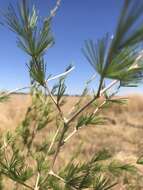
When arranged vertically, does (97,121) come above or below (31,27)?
below

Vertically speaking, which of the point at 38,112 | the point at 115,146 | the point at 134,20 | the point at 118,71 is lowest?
the point at 115,146

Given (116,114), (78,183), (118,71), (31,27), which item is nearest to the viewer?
(118,71)

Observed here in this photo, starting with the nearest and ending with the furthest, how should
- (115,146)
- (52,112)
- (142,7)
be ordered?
1. (142,7)
2. (52,112)
3. (115,146)

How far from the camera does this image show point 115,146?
30.5 feet

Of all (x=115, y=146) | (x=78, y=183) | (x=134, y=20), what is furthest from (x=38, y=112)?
(x=115, y=146)

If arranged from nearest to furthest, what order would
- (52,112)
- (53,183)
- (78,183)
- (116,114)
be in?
(78,183) → (53,183) → (52,112) → (116,114)

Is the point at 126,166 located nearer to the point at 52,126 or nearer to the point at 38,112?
the point at 38,112

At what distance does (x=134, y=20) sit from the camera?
1120mm

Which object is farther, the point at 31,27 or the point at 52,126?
the point at 52,126

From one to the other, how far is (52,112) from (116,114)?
9.56 meters

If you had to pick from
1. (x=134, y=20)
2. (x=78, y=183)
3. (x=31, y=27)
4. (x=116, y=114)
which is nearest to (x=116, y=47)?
(x=134, y=20)

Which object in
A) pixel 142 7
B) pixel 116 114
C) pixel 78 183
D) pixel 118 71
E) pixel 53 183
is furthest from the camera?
pixel 116 114

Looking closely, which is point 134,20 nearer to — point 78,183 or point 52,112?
point 78,183

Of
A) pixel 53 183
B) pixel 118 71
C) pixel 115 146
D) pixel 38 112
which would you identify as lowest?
pixel 115 146
